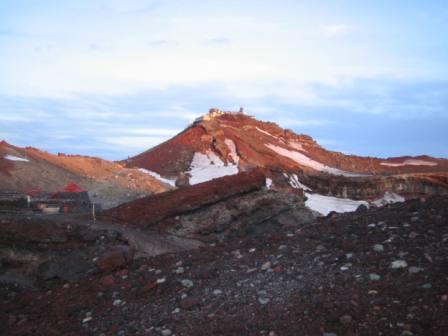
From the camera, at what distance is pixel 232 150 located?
3062 cm

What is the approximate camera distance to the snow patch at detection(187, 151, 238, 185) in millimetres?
27406

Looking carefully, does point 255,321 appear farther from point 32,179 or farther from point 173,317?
point 32,179

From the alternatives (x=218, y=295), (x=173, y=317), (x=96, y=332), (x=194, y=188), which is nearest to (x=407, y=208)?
(x=218, y=295)

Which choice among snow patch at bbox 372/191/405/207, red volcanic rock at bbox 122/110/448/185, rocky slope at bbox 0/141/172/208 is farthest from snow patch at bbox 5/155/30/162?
snow patch at bbox 372/191/405/207

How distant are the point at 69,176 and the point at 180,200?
44.5ft

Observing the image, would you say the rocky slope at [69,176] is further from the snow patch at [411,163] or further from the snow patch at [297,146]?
the snow patch at [411,163]

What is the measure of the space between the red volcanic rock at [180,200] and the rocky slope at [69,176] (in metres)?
7.73

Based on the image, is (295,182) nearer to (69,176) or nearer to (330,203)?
(330,203)

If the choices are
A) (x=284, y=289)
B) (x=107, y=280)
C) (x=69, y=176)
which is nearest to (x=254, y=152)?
(x=69, y=176)

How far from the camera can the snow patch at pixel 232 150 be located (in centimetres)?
2957

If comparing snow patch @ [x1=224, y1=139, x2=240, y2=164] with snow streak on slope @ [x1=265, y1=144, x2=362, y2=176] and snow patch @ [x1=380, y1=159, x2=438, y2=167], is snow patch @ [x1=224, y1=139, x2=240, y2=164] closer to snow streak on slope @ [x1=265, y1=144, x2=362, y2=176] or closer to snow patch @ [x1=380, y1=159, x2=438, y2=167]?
snow streak on slope @ [x1=265, y1=144, x2=362, y2=176]

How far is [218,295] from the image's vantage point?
Answer: 5805 mm

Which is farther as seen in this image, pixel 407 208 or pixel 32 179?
pixel 32 179

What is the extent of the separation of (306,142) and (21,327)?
37.5 metres
